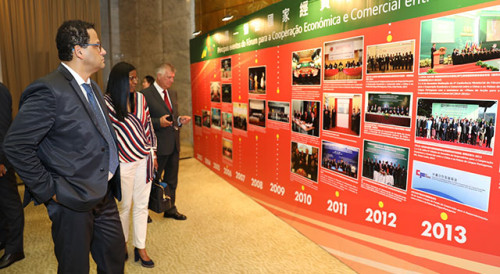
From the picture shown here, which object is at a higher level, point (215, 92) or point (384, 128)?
point (215, 92)

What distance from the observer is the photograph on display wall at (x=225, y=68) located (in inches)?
186

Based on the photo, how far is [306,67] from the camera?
3.14 meters

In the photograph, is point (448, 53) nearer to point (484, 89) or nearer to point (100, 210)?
point (484, 89)

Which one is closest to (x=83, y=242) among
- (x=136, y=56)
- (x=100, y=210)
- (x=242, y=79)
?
(x=100, y=210)

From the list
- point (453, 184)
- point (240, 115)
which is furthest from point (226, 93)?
point (453, 184)

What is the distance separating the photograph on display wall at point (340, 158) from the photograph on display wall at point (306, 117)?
0.20 meters

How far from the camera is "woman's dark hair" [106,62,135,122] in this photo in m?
2.41

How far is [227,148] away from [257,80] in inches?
54.1

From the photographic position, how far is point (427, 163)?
2115mm

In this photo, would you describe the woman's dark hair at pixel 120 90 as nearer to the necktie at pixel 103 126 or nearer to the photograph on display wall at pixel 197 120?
the necktie at pixel 103 126

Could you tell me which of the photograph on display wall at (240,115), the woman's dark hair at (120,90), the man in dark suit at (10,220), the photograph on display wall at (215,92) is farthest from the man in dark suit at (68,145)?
the photograph on display wall at (215,92)

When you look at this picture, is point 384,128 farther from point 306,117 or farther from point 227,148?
point 227,148

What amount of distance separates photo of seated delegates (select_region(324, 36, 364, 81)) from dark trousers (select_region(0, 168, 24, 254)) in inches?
113

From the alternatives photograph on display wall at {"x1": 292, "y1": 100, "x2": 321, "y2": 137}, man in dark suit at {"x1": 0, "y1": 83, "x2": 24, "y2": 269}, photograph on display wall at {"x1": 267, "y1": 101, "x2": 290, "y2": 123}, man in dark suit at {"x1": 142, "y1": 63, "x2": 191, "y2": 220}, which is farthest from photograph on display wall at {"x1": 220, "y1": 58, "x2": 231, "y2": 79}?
man in dark suit at {"x1": 0, "y1": 83, "x2": 24, "y2": 269}
